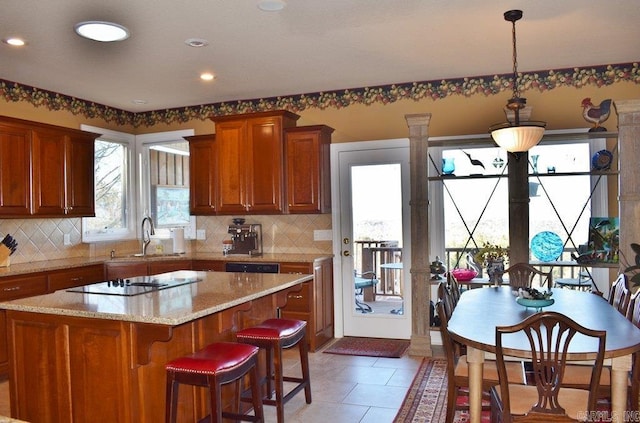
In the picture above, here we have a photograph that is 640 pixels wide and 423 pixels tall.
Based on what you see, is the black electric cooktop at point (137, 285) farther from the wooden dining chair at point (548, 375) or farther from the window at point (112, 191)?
the window at point (112, 191)

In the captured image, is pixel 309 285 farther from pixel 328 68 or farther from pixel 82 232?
pixel 82 232

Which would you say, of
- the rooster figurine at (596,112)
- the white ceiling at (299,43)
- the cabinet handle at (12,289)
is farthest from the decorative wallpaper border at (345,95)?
the cabinet handle at (12,289)

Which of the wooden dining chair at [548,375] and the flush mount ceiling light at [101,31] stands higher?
the flush mount ceiling light at [101,31]

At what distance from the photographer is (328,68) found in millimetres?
4680

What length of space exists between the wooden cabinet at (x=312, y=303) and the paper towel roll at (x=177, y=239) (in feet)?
5.30

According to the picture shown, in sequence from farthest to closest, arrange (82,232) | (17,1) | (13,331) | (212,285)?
(82,232), (212,285), (17,1), (13,331)

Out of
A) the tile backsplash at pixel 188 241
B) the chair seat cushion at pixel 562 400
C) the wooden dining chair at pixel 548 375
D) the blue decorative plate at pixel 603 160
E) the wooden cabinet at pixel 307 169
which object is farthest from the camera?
the wooden cabinet at pixel 307 169

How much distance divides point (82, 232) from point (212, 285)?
311 cm

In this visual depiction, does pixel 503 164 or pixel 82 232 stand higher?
pixel 503 164

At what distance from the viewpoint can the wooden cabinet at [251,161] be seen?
535 cm

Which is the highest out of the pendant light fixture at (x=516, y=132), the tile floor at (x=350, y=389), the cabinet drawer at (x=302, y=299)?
the pendant light fixture at (x=516, y=132)

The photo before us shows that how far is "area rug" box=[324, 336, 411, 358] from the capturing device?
4871 millimetres

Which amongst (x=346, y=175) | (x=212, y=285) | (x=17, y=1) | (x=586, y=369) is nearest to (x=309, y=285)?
(x=346, y=175)

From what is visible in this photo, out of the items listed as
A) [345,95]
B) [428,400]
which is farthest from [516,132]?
[345,95]
